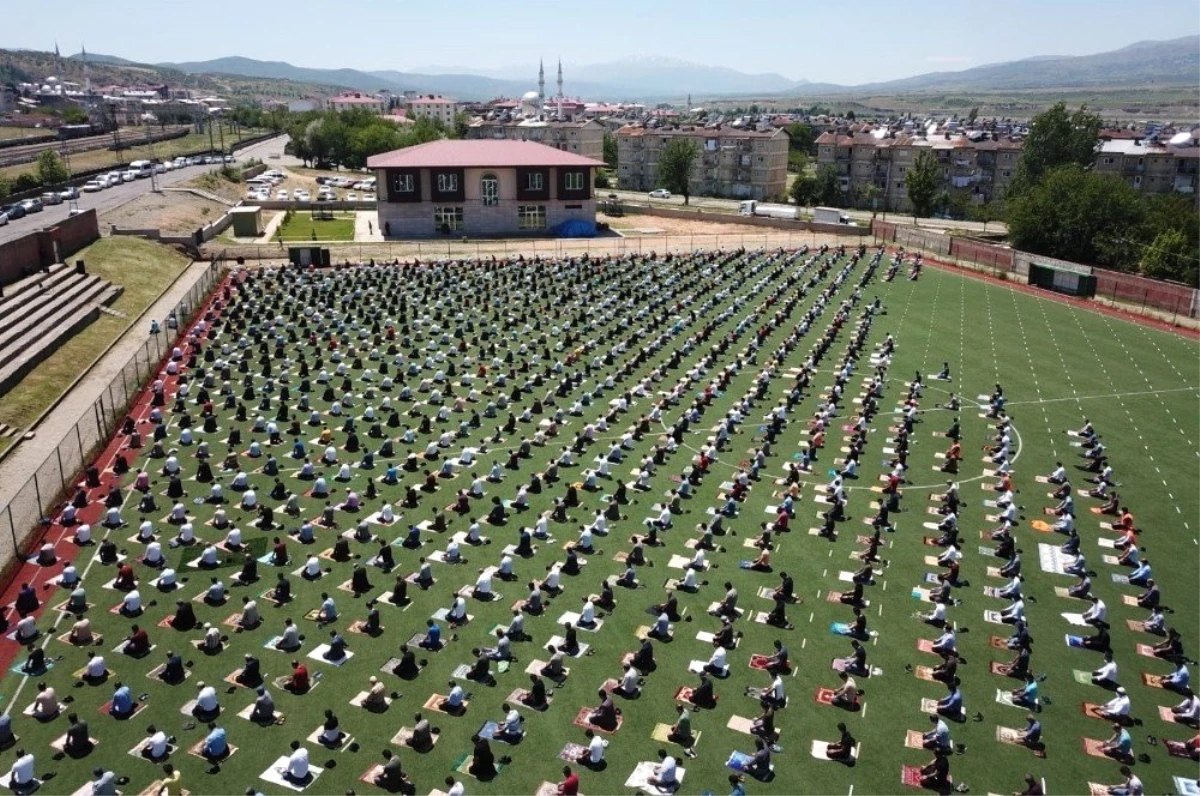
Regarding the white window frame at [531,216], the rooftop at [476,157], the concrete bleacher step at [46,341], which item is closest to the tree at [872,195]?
the rooftop at [476,157]

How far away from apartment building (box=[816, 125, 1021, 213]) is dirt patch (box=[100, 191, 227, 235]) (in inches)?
3427

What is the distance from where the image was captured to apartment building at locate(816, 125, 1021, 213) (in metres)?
130

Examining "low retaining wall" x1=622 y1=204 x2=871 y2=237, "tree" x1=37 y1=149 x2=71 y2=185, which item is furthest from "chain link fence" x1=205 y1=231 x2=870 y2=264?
"tree" x1=37 y1=149 x2=71 y2=185

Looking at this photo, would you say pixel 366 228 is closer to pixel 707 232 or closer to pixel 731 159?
pixel 707 232

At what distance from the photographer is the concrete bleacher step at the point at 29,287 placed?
44.4 m

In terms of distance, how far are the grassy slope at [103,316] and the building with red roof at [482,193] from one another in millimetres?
21791

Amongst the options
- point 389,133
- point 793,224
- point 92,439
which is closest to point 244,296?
point 92,439

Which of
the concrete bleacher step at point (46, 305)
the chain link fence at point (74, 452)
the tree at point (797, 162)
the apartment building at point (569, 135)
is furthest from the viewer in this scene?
the tree at point (797, 162)

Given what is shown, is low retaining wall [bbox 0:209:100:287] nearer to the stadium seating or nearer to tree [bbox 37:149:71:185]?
the stadium seating

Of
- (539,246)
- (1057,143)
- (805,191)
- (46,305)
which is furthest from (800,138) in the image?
(46,305)

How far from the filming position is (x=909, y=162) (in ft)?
→ 430

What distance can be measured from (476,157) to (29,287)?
150 feet

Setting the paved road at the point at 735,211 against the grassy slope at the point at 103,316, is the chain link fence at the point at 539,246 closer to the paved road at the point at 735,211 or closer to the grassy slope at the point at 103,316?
the grassy slope at the point at 103,316

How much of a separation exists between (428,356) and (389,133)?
354ft
